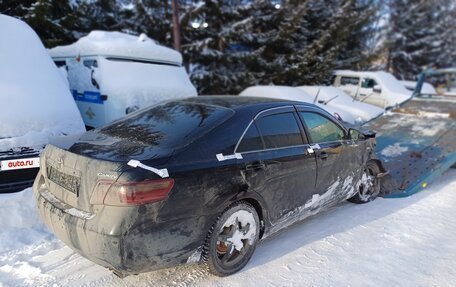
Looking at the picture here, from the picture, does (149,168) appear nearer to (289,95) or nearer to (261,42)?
(289,95)

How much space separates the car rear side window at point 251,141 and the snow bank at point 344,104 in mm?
6560

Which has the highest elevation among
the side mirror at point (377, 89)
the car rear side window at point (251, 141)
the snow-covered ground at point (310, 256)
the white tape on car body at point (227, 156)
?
the car rear side window at point (251, 141)

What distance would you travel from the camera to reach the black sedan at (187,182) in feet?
8.14

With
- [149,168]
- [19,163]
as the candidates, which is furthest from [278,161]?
[19,163]

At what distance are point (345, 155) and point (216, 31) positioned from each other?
1117 cm

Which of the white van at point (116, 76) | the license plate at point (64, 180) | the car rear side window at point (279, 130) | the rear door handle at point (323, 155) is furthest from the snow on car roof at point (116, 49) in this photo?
the rear door handle at point (323, 155)

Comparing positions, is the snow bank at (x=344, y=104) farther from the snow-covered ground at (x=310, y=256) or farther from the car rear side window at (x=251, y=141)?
the car rear side window at (x=251, y=141)

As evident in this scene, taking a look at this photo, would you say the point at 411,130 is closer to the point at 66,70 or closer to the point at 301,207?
the point at 301,207

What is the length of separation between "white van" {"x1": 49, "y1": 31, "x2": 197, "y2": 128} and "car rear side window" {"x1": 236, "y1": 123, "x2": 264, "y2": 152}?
362 centimetres

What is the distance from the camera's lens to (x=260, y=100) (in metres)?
3.75

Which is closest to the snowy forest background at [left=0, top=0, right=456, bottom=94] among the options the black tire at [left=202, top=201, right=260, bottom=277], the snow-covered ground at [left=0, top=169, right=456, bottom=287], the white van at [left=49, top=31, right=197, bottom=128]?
the white van at [left=49, top=31, right=197, bottom=128]

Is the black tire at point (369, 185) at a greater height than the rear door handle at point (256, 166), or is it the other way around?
the rear door handle at point (256, 166)

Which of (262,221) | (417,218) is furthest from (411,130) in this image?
(262,221)

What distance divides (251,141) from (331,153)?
1.24 m
